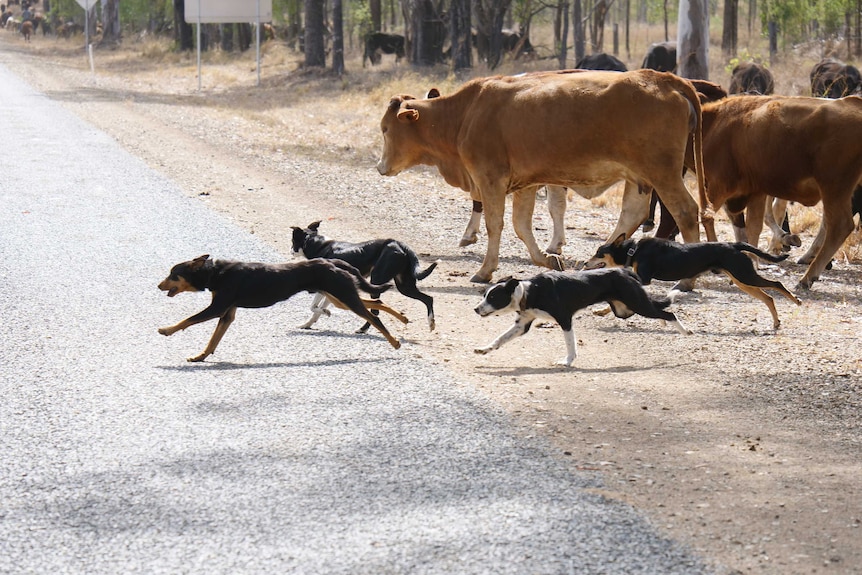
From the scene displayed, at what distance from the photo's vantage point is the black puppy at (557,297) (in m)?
8.58

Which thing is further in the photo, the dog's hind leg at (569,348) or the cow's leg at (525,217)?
the cow's leg at (525,217)

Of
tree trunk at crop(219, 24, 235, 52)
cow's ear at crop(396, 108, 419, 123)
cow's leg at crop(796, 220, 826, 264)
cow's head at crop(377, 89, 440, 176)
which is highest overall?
tree trunk at crop(219, 24, 235, 52)

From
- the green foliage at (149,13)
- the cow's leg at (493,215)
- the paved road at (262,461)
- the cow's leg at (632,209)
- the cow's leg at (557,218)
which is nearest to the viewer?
the paved road at (262,461)

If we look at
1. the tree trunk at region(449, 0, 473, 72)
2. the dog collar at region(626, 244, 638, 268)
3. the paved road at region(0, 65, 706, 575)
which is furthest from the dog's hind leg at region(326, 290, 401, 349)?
the tree trunk at region(449, 0, 473, 72)

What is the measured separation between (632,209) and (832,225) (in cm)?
203

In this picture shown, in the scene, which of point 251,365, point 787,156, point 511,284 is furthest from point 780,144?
point 251,365

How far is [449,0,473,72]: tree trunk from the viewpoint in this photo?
129ft

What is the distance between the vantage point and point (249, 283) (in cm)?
856

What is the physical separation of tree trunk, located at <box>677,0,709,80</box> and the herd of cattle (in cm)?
722

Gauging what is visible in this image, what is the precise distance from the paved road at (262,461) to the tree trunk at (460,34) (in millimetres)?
29267

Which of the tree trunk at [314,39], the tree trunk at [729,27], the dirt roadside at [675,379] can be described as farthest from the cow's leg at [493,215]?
the tree trunk at [729,27]

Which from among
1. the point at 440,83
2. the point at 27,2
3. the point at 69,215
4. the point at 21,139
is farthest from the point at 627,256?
the point at 27,2

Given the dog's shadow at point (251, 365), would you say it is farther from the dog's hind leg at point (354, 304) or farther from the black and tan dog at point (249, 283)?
the dog's hind leg at point (354, 304)

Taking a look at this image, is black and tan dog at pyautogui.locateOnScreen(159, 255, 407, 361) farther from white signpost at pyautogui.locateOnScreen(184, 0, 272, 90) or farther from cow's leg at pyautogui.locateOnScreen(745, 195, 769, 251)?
white signpost at pyautogui.locateOnScreen(184, 0, 272, 90)
